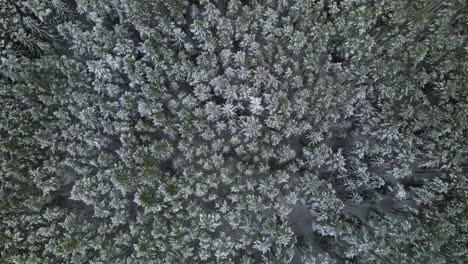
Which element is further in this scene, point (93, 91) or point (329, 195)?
point (93, 91)

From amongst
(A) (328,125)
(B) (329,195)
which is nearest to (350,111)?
(A) (328,125)

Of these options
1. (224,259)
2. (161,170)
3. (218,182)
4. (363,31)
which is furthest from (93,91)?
(363,31)

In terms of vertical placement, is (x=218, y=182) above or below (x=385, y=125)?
below

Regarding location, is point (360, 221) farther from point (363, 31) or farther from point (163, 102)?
point (163, 102)

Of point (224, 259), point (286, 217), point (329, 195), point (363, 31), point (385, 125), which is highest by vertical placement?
point (363, 31)

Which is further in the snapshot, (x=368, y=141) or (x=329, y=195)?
(x=368, y=141)

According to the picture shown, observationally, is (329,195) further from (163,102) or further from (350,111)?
(163,102)
